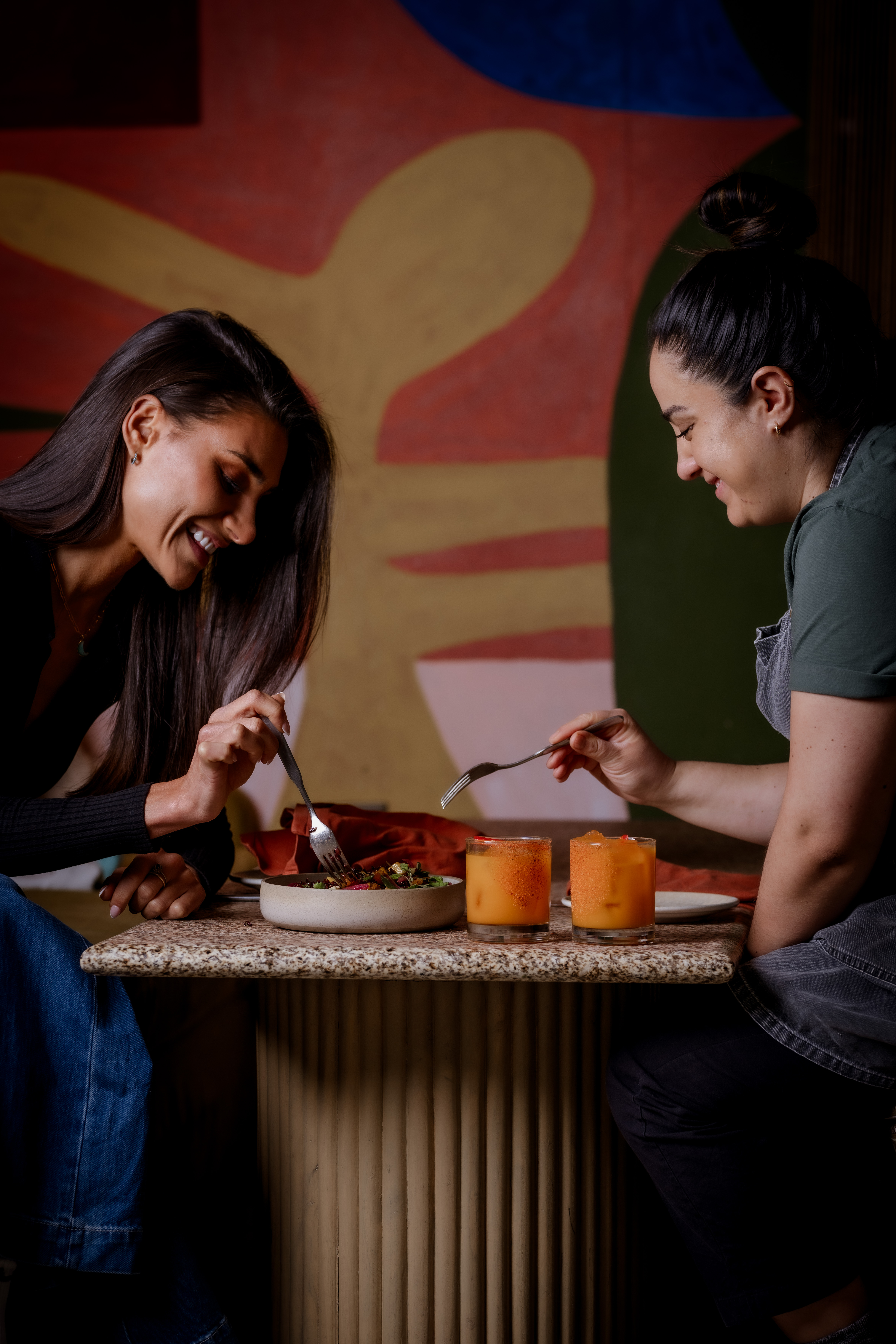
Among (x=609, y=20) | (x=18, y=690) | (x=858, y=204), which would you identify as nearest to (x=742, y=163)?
(x=858, y=204)

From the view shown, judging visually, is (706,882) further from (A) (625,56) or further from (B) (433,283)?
(A) (625,56)

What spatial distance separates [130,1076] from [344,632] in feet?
7.57

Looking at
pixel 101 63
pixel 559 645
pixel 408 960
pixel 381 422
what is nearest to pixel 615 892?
pixel 408 960

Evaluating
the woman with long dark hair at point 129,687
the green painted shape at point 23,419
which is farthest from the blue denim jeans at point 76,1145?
the green painted shape at point 23,419

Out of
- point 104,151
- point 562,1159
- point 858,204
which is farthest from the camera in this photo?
point 104,151

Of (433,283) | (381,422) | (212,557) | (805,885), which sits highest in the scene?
(433,283)

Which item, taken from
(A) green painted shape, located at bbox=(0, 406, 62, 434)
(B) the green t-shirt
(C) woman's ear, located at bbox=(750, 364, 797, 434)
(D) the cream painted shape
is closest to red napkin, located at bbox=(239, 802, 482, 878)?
(B) the green t-shirt

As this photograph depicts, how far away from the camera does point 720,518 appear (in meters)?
3.26

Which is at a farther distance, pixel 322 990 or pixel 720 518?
pixel 720 518

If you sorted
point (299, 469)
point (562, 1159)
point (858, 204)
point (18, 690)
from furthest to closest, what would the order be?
point (858, 204) < point (299, 469) < point (18, 690) < point (562, 1159)

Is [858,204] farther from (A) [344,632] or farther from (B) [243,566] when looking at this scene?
(B) [243,566]

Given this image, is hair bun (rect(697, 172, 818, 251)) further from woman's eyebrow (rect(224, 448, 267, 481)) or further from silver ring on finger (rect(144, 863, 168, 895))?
silver ring on finger (rect(144, 863, 168, 895))

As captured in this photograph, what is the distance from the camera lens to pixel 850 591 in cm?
106

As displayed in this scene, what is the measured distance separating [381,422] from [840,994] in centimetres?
259
